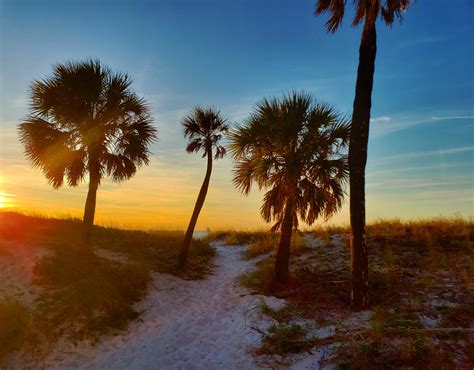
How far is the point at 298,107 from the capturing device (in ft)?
50.5

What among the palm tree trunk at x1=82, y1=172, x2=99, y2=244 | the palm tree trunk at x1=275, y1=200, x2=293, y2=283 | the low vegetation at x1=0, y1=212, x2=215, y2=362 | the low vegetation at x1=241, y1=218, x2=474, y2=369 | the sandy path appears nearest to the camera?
the low vegetation at x1=241, y1=218, x2=474, y2=369

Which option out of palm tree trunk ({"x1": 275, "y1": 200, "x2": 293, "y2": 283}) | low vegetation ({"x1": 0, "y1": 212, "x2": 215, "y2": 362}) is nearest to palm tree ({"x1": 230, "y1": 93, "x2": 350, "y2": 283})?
palm tree trunk ({"x1": 275, "y1": 200, "x2": 293, "y2": 283})

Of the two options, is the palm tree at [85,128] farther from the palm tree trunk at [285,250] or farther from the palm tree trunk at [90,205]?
the palm tree trunk at [285,250]

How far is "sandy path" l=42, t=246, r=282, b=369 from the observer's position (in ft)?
33.2

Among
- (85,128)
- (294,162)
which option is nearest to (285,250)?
(294,162)

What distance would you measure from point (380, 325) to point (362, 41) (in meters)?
8.70

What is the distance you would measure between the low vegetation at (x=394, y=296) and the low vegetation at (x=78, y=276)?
4587 millimetres

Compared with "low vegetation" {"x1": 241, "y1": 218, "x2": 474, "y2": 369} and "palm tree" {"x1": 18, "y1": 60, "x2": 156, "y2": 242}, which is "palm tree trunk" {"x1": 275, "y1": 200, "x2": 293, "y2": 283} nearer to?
"low vegetation" {"x1": 241, "y1": 218, "x2": 474, "y2": 369}

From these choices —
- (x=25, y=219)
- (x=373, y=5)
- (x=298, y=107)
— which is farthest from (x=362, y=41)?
(x=25, y=219)

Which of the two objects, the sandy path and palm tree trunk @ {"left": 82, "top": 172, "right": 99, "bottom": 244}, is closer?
the sandy path

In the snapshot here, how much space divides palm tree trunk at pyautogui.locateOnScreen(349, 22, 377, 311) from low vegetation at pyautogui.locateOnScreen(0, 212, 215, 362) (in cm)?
735

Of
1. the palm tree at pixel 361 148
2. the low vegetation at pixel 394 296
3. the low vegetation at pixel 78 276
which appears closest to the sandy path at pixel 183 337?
the low vegetation at pixel 78 276

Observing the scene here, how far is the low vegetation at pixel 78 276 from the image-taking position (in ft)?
37.1

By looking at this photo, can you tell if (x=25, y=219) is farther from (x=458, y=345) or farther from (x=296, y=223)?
(x=458, y=345)
